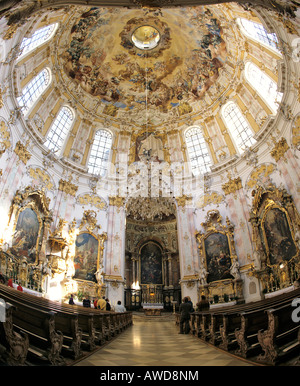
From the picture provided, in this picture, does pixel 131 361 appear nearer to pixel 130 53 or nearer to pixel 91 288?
pixel 91 288

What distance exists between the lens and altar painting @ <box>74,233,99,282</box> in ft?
53.5

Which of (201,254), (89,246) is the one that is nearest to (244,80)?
(201,254)

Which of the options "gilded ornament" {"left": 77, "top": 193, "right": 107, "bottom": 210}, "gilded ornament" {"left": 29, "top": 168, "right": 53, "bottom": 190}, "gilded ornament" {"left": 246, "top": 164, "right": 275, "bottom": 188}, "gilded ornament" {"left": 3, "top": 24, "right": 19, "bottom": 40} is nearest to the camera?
"gilded ornament" {"left": 3, "top": 24, "right": 19, "bottom": 40}

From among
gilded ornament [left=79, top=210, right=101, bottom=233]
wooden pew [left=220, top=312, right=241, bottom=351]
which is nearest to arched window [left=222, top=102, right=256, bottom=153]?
gilded ornament [left=79, top=210, right=101, bottom=233]

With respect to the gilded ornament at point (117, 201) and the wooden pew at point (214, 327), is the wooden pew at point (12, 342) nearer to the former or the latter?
the wooden pew at point (214, 327)

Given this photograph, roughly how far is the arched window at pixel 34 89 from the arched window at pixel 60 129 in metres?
2.20

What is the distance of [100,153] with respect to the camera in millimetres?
21234

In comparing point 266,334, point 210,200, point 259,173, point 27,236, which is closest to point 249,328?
point 266,334

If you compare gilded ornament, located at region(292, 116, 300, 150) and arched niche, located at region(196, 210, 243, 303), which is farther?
arched niche, located at region(196, 210, 243, 303)

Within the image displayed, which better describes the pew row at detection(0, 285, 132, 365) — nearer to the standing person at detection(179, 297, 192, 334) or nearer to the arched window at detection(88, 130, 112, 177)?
the standing person at detection(179, 297, 192, 334)

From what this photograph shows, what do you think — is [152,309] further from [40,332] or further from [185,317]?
[40,332]

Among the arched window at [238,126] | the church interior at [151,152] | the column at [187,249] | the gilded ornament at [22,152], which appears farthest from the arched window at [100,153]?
the arched window at [238,126]

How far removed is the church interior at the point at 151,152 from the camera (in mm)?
12961

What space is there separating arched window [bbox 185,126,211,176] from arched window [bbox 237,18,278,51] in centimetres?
779
